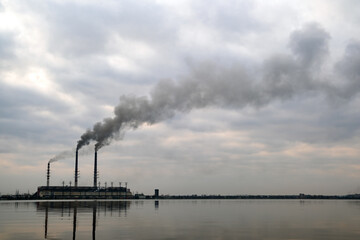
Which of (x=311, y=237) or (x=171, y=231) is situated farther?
(x=171, y=231)

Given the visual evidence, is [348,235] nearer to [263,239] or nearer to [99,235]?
[263,239]

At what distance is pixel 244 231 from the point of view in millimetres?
43531

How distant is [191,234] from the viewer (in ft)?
132

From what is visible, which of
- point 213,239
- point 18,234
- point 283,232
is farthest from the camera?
point 283,232

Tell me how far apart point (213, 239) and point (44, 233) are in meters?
17.6

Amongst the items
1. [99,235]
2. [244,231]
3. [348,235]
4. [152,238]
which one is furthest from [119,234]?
[348,235]

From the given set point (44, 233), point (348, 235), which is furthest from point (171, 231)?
point (348, 235)

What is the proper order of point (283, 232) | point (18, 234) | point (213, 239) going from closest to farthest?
point (213, 239) → point (18, 234) → point (283, 232)

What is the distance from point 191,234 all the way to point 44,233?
50.0 feet

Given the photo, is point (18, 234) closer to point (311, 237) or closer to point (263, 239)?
point (263, 239)

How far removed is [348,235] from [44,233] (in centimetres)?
3152

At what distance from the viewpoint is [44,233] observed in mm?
39969

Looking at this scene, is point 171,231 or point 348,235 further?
point 171,231

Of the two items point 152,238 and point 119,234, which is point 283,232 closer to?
point 152,238
